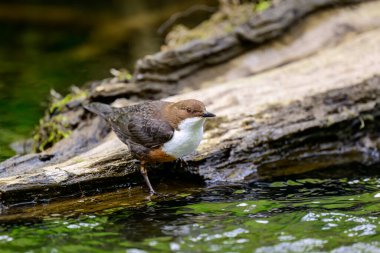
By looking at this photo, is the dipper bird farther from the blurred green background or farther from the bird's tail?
the blurred green background

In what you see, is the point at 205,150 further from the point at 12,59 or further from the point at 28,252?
the point at 12,59

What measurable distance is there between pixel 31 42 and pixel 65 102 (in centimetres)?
515

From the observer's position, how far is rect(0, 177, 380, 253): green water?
175 inches

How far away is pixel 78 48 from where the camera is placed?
38.1 feet

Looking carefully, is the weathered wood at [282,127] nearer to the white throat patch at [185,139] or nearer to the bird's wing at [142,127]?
the bird's wing at [142,127]

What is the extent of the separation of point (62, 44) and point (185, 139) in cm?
719

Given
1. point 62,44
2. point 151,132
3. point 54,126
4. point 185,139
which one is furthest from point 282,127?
point 62,44

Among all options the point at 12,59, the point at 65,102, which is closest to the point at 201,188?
the point at 65,102

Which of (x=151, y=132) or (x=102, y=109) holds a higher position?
(x=102, y=109)

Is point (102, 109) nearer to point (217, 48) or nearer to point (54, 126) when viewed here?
point (54, 126)

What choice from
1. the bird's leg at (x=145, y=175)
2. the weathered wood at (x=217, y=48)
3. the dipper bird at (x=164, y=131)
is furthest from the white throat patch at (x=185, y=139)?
the weathered wood at (x=217, y=48)

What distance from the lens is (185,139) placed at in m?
5.34

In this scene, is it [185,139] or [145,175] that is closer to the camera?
[185,139]

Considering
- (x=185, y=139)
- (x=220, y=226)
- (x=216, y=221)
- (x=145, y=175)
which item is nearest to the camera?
(x=220, y=226)
